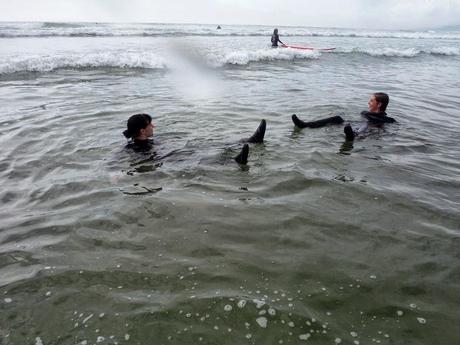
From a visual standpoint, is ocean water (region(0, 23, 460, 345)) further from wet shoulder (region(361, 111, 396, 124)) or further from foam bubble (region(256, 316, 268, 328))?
wet shoulder (region(361, 111, 396, 124))

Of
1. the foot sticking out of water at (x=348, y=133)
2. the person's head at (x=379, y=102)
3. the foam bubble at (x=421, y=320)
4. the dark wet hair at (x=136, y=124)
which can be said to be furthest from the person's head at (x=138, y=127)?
the foam bubble at (x=421, y=320)

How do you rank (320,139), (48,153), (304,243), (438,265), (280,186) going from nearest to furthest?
(438,265) → (304,243) → (280,186) → (48,153) → (320,139)

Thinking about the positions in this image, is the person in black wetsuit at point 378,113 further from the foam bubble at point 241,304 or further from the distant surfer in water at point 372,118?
the foam bubble at point 241,304

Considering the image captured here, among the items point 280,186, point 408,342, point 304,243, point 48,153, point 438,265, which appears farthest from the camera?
point 48,153

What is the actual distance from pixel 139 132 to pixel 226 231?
3035mm

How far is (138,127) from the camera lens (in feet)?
20.8

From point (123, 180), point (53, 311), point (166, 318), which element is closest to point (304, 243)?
point (166, 318)

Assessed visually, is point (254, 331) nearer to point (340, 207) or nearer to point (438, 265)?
point (438, 265)

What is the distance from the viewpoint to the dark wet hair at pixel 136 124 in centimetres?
627

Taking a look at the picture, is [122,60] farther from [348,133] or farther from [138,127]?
[348,133]

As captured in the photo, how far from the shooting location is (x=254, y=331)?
2816 millimetres

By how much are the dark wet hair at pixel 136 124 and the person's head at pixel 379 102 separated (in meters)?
4.84

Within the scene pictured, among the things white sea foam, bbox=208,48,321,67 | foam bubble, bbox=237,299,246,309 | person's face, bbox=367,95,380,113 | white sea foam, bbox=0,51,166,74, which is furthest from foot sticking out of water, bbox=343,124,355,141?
white sea foam, bbox=208,48,321,67

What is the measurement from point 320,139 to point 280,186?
236 centimetres
